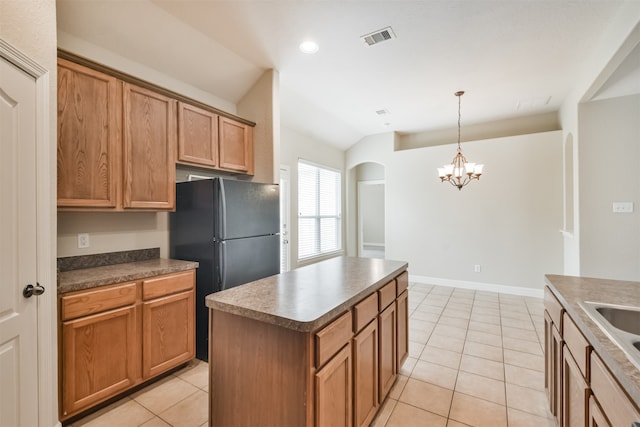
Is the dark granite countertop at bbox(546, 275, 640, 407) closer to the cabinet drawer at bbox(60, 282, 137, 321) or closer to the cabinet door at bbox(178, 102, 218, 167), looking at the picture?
the cabinet drawer at bbox(60, 282, 137, 321)

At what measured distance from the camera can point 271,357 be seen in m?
1.27

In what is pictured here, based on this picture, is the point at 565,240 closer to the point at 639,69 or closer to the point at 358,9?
the point at 639,69

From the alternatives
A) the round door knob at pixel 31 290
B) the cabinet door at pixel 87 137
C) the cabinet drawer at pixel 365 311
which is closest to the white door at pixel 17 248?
the round door knob at pixel 31 290

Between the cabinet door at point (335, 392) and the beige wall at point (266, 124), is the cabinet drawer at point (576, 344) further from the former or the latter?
the beige wall at point (266, 124)

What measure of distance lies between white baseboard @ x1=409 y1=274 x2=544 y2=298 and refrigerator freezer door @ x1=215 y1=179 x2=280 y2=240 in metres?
3.68

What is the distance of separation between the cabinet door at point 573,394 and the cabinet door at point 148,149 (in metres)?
2.96

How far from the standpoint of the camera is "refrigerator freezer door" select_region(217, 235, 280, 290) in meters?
2.55

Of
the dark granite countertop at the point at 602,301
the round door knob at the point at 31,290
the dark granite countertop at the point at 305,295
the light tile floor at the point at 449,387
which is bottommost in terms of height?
the light tile floor at the point at 449,387

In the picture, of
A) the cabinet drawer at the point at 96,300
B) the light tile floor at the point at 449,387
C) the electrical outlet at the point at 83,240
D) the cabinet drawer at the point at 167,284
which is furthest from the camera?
the electrical outlet at the point at 83,240

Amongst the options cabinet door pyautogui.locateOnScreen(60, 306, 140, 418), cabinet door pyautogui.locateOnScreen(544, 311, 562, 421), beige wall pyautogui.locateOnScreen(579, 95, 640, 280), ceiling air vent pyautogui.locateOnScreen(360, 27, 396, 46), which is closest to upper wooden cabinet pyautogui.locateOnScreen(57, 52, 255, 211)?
cabinet door pyautogui.locateOnScreen(60, 306, 140, 418)

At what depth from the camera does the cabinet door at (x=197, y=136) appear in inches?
107

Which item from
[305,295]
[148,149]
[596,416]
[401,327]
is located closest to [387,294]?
[401,327]

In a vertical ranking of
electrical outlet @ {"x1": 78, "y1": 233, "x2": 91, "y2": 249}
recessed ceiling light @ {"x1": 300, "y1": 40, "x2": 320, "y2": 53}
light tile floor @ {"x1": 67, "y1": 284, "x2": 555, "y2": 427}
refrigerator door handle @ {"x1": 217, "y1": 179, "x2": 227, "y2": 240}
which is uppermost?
recessed ceiling light @ {"x1": 300, "y1": 40, "x2": 320, "y2": 53}

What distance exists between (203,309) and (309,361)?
1.76 m
